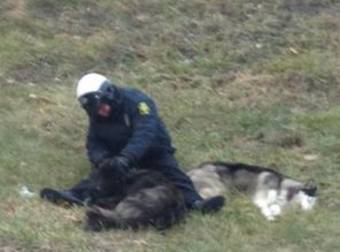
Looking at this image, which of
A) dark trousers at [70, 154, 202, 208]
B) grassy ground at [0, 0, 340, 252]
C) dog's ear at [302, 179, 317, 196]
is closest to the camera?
grassy ground at [0, 0, 340, 252]

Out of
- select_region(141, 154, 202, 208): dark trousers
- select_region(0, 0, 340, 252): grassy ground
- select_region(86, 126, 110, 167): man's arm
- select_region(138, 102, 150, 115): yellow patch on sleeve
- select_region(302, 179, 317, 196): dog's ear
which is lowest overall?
select_region(0, 0, 340, 252): grassy ground

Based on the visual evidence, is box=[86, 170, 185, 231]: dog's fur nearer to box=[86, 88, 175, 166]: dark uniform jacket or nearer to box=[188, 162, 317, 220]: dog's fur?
box=[86, 88, 175, 166]: dark uniform jacket

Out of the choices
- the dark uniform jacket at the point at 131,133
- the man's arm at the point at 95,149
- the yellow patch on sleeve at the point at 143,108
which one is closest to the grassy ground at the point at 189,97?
the man's arm at the point at 95,149

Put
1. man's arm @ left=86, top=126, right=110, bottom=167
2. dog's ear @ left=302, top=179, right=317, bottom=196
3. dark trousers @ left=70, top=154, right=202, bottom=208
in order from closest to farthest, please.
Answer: dark trousers @ left=70, top=154, right=202, bottom=208
dog's ear @ left=302, top=179, right=317, bottom=196
man's arm @ left=86, top=126, right=110, bottom=167

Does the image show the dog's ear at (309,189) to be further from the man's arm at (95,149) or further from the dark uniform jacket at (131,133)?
the man's arm at (95,149)

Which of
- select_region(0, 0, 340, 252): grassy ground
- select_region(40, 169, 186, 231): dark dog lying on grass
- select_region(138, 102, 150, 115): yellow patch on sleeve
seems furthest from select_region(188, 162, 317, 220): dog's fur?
select_region(138, 102, 150, 115): yellow patch on sleeve

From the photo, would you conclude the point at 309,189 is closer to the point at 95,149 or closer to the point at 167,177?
the point at 167,177

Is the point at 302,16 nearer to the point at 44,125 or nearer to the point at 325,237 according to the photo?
the point at 44,125

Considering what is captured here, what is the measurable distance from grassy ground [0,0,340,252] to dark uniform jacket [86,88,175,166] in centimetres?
46

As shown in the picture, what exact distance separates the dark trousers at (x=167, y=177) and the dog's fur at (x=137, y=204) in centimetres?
9

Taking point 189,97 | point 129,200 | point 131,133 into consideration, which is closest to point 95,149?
point 131,133

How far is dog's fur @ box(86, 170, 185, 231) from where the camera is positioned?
25.4 ft

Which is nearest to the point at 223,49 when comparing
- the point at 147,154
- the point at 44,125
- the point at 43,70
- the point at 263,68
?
the point at 263,68

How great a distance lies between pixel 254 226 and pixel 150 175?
0.85m
